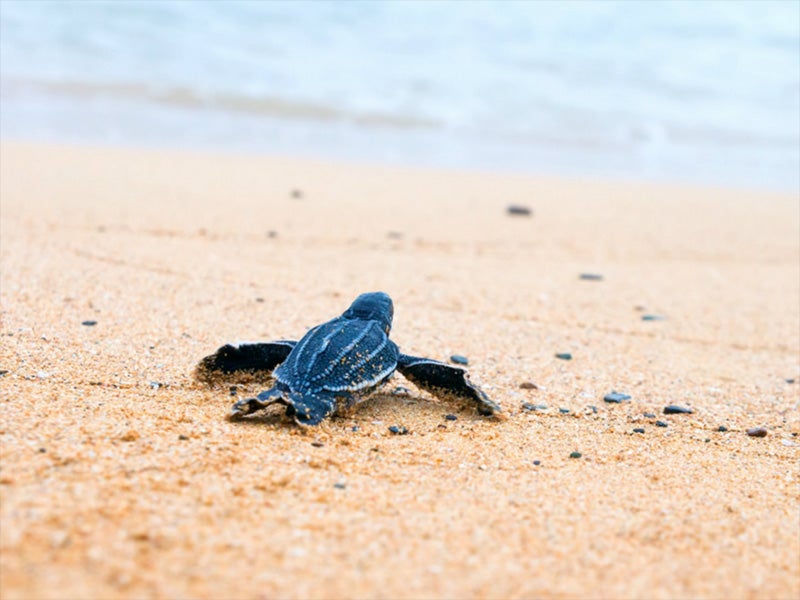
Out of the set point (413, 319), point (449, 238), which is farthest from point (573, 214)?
point (413, 319)

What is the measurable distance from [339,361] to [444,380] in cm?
44

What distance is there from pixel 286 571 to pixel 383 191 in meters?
6.25

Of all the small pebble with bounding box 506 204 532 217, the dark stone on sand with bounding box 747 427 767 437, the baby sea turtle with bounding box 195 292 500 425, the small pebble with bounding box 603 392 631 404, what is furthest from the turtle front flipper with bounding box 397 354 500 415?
the small pebble with bounding box 506 204 532 217

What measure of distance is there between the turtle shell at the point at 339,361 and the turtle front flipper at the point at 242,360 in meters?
0.20

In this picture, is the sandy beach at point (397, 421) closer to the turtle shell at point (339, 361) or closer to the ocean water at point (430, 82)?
the turtle shell at point (339, 361)

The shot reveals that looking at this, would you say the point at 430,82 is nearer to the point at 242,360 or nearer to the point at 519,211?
the point at 519,211

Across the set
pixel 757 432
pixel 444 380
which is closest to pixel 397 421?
pixel 444 380

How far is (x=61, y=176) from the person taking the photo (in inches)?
269

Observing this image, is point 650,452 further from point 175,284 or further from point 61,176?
point 61,176

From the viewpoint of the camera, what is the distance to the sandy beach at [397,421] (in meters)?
1.71

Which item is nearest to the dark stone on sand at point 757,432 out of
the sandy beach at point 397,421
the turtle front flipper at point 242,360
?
the sandy beach at point 397,421

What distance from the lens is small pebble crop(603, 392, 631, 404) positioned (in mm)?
3051

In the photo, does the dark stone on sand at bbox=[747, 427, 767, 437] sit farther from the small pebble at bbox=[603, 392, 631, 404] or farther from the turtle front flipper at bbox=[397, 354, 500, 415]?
the turtle front flipper at bbox=[397, 354, 500, 415]

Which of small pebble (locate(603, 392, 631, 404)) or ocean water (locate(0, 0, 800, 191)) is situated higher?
ocean water (locate(0, 0, 800, 191))
